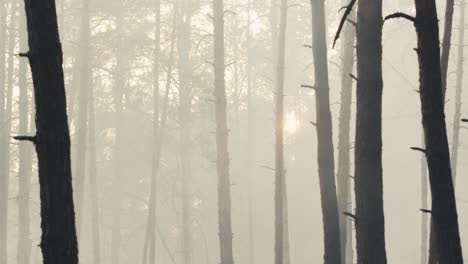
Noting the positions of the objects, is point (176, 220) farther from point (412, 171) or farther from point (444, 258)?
point (444, 258)

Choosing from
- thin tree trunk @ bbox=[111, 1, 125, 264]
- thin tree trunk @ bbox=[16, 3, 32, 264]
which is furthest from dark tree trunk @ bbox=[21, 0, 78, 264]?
thin tree trunk @ bbox=[111, 1, 125, 264]

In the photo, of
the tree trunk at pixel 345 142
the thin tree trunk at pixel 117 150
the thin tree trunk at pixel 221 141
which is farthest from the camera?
the thin tree trunk at pixel 117 150

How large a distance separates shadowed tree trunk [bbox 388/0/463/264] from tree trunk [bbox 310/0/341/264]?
4.49m

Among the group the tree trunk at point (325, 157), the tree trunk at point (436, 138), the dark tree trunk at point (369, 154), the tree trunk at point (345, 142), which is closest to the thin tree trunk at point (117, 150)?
the tree trunk at point (345, 142)

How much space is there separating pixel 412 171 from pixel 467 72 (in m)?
8.00

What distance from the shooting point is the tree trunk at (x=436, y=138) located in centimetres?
602

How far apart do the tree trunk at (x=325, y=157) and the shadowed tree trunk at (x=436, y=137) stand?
14.7 ft

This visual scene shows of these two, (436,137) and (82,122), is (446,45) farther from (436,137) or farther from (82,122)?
(82,122)

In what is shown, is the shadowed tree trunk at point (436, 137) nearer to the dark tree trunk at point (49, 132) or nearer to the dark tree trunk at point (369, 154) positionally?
the dark tree trunk at point (369, 154)

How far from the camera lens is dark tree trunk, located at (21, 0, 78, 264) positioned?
518 centimetres

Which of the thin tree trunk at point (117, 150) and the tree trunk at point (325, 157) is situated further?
the thin tree trunk at point (117, 150)

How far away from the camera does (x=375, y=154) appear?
805 centimetres

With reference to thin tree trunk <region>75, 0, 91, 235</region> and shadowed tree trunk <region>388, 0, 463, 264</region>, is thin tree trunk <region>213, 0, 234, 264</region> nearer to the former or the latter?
thin tree trunk <region>75, 0, 91, 235</region>

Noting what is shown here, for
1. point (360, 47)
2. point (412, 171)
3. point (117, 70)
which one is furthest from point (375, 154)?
point (412, 171)
